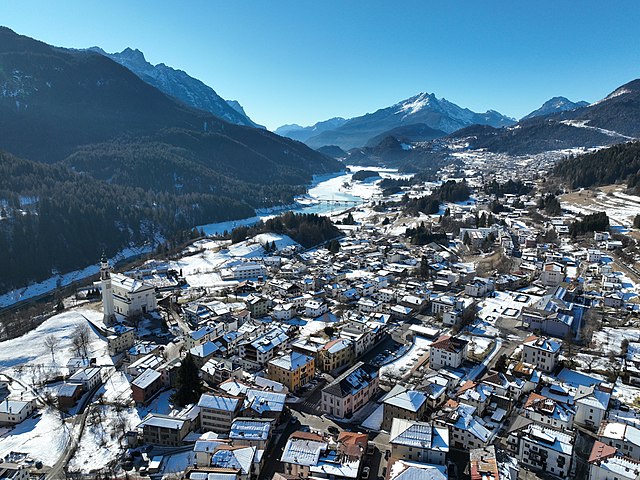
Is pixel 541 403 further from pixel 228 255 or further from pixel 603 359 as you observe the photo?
pixel 228 255

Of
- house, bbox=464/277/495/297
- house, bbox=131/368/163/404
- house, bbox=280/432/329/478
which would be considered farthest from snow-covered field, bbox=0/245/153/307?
house, bbox=464/277/495/297

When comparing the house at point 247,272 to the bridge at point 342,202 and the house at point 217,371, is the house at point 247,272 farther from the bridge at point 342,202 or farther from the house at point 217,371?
the bridge at point 342,202

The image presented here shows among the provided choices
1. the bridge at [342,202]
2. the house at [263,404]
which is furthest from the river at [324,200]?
the house at [263,404]

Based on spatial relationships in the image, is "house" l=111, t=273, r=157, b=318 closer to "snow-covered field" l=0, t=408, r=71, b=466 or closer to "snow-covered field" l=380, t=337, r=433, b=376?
"snow-covered field" l=0, t=408, r=71, b=466

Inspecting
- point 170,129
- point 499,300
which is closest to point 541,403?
point 499,300

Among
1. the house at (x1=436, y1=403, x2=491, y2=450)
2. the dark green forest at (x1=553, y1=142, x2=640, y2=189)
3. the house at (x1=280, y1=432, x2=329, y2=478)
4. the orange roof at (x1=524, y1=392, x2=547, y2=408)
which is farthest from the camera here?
the dark green forest at (x1=553, y1=142, x2=640, y2=189)

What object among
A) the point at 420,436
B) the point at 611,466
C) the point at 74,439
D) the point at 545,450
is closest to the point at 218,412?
the point at 74,439
